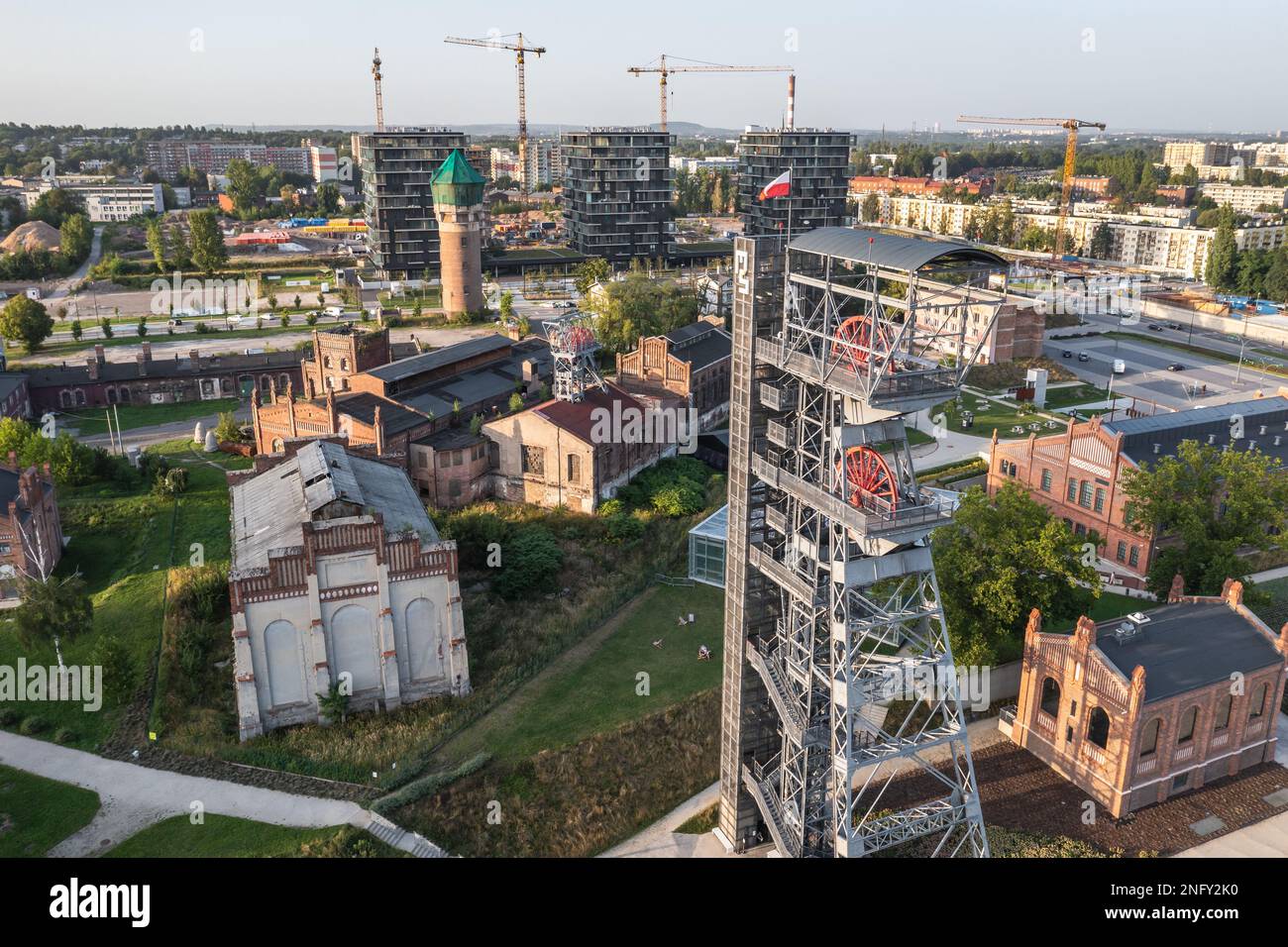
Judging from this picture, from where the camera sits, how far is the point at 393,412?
62.1 m

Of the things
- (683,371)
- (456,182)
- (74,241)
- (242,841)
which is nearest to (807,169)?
(456,182)

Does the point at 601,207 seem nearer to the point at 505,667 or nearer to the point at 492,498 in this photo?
the point at 492,498

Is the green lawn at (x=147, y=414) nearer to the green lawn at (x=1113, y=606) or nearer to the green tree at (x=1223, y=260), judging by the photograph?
the green lawn at (x=1113, y=606)

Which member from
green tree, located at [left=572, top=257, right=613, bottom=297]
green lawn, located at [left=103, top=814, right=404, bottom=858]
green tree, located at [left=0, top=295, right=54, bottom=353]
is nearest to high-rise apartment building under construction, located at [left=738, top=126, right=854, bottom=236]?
green tree, located at [left=572, top=257, right=613, bottom=297]

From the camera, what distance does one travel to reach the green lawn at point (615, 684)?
1484 inches

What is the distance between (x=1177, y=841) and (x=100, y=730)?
136 ft

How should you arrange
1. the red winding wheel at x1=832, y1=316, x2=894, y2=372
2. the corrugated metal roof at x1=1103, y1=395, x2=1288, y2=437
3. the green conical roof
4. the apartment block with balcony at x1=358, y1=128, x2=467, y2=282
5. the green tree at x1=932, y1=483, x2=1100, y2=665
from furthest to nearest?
the apartment block with balcony at x1=358, y1=128, x2=467, y2=282 < the green conical roof < the corrugated metal roof at x1=1103, y1=395, x2=1288, y2=437 < the green tree at x1=932, y1=483, x2=1100, y2=665 < the red winding wheel at x1=832, y1=316, x2=894, y2=372

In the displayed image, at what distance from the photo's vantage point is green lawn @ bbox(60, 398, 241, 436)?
7812cm

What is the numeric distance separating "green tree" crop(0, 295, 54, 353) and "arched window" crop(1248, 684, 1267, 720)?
11029cm

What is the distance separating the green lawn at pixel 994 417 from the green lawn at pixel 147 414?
6345 cm

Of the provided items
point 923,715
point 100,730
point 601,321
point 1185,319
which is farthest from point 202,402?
point 1185,319

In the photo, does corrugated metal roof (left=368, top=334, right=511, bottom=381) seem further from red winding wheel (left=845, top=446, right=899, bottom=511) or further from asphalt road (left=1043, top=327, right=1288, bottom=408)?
asphalt road (left=1043, top=327, right=1288, bottom=408)

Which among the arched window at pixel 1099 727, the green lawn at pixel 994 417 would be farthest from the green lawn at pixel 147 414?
the arched window at pixel 1099 727

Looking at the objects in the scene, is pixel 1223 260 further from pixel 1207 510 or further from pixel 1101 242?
pixel 1207 510
